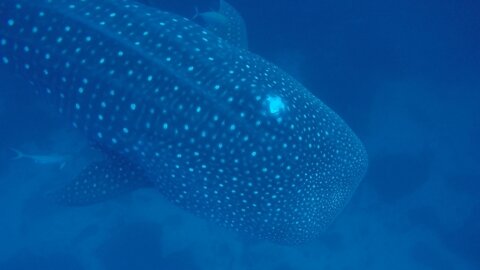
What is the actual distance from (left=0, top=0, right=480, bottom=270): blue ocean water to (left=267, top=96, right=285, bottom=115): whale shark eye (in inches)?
158

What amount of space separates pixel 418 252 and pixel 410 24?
4186 mm

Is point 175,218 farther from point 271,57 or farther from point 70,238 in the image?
point 271,57

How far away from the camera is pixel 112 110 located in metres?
3.69

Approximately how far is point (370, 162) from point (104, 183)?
15.7ft

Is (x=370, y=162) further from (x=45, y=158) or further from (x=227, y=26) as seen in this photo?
(x=45, y=158)

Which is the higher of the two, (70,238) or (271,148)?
(271,148)

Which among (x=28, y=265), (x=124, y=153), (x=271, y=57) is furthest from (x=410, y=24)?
(x=28, y=265)

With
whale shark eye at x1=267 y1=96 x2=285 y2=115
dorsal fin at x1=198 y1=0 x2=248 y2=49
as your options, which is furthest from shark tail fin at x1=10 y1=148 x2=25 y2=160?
whale shark eye at x1=267 y1=96 x2=285 y2=115

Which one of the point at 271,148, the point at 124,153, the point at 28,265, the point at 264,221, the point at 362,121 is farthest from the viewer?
the point at 362,121

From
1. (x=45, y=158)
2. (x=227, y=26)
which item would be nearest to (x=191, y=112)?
(x=227, y=26)

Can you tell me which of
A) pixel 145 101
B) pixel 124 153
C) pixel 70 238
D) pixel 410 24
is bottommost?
pixel 70 238

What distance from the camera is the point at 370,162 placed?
722cm

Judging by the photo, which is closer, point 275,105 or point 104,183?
point 275,105

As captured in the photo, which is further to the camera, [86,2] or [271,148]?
[86,2]
